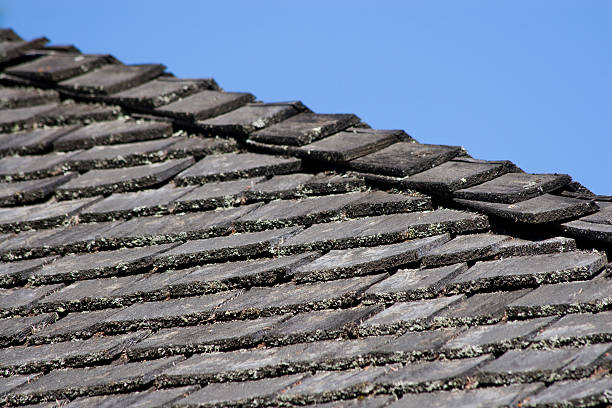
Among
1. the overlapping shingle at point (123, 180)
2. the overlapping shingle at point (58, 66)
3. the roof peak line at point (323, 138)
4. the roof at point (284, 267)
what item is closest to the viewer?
the roof at point (284, 267)

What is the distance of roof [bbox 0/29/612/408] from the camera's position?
222cm

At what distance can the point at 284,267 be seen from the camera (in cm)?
288

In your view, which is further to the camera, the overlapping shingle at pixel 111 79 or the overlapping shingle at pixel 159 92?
the overlapping shingle at pixel 111 79

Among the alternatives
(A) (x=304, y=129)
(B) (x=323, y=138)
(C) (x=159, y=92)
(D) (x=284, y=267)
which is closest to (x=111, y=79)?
(C) (x=159, y=92)

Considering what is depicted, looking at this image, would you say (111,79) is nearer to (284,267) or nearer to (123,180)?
(123,180)

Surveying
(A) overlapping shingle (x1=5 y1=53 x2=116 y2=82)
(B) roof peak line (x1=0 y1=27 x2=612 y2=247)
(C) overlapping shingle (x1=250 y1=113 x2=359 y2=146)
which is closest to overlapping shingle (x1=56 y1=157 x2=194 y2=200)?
(B) roof peak line (x1=0 y1=27 x2=612 y2=247)

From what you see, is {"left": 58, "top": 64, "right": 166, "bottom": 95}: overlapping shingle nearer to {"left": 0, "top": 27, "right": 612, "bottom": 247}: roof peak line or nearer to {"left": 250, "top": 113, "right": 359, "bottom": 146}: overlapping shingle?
{"left": 0, "top": 27, "right": 612, "bottom": 247}: roof peak line

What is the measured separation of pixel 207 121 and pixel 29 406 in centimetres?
184

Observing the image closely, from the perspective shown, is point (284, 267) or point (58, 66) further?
point (58, 66)

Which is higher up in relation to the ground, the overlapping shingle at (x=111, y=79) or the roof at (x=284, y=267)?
the overlapping shingle at (x=111, y=79)

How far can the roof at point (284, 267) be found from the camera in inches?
87.4

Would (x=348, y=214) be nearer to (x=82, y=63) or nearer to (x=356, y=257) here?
(x=356, y=257)

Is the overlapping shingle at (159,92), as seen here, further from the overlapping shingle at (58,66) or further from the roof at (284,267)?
the overlapping shingle at (58,66)

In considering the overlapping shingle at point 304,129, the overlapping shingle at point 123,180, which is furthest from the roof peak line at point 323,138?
the overlapping shingle at point 123,180
